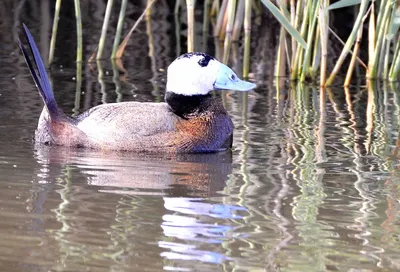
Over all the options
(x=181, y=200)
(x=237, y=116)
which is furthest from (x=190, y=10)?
(x=181, y=200)

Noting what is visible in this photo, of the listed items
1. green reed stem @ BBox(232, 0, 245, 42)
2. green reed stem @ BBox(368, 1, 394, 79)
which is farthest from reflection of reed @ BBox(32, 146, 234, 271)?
green reed stem @ BBox(232, 0, 245, 42)

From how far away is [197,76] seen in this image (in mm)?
5738

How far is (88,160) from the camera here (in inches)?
206

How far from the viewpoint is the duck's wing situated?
5.50m

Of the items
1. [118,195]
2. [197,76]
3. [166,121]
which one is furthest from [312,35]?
[118,195]

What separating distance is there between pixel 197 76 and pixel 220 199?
1.39 m

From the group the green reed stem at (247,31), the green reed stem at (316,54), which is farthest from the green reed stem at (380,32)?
the green reed stem at (247,31)

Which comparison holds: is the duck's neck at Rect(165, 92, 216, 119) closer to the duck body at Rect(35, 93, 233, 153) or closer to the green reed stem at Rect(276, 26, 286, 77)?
the duck body at Rect(35, 93, 233, 153)

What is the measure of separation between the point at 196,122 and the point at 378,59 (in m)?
2.95

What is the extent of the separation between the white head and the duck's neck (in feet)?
0.08

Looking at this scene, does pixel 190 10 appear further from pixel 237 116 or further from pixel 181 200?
pixel 181 200

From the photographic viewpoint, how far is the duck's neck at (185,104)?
5734 millimetres

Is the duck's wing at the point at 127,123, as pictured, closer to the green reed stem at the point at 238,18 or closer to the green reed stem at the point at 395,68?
the green reed stem at the point at 395,68

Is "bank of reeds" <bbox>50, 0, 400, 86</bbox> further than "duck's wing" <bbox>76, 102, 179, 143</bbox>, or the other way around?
"bank of reeds" <bbox>50, 0, 400, 86</bbox>
